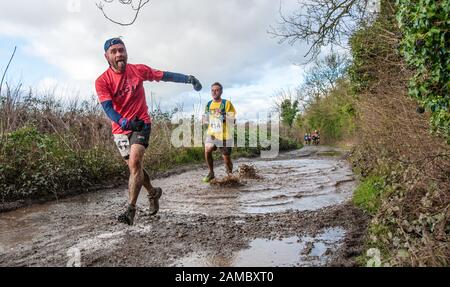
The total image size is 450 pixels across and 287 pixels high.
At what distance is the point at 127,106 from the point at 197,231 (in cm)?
194

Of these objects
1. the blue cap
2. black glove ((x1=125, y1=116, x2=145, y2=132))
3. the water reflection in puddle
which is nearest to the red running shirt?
black glove ((x1=125, y1=116, x2=145, y2=132))

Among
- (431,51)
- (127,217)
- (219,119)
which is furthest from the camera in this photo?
(219,119)

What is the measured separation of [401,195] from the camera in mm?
4797

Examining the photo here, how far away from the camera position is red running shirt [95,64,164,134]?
5.78m

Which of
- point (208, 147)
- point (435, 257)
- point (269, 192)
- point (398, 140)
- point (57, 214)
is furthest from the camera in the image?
point (208, 147)

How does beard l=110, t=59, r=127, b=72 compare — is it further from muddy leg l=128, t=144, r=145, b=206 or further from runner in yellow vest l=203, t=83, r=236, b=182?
runner in yellow vest l=203, t=83, r=236, b=182

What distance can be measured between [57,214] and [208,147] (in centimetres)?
393

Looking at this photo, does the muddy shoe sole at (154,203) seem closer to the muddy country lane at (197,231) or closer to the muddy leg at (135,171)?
the muddy country lane at (197,231)

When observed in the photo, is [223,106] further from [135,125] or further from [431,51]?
[431,51]

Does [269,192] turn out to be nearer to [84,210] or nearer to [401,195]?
[84,210]

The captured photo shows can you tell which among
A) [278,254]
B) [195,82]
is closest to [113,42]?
[195,82]

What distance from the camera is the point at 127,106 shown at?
19.4 feet

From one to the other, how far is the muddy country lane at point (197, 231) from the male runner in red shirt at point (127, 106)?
675mm

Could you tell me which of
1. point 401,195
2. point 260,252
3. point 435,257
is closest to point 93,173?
point 260,252
